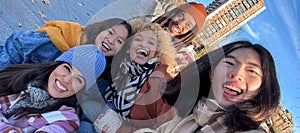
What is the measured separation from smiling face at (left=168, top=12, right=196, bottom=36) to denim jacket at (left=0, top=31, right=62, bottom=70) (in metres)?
0.46

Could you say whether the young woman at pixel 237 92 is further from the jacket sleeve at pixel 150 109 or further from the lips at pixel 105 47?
the lips at pixel 105 47

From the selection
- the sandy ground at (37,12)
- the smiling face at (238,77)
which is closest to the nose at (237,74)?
the smiling face at (238,77)

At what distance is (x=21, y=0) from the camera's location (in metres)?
1.70

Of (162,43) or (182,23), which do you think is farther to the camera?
(182,23)

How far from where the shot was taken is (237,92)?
33.4 inches

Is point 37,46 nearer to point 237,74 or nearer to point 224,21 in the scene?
point 237,74

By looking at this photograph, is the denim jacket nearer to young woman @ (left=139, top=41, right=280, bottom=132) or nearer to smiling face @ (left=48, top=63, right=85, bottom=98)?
smiling face @ (left=48, top=63, right=85, bottom=98)

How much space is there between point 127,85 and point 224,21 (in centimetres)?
129

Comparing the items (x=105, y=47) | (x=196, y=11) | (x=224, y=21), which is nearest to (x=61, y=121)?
(x=105, y=47)

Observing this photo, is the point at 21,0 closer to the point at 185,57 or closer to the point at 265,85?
the point at 185,57

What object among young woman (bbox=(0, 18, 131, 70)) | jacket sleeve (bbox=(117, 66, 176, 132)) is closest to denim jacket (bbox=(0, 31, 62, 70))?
young woman (bbox=(0, 18, 131, 70))

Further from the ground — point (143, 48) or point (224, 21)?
point (143, 48)

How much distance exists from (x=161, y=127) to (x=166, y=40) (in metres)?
0.34

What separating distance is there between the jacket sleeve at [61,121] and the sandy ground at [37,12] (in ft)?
2.41
